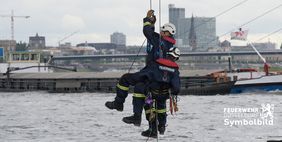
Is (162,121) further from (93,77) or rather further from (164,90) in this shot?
(93,77)

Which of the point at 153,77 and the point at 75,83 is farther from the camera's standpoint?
the point at 75,83

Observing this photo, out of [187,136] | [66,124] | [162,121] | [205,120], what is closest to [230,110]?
[205,120]

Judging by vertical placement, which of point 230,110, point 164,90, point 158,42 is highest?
point 158,42

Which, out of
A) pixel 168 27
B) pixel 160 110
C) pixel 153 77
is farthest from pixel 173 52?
pixel 160 110

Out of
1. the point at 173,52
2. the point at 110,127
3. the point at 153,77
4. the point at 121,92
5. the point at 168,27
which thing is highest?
the point at 168,27

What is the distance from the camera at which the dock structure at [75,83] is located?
7425 cm

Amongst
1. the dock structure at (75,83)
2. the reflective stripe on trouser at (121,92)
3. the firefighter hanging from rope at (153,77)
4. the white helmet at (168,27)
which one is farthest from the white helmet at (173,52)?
the dock structure at (75,83)

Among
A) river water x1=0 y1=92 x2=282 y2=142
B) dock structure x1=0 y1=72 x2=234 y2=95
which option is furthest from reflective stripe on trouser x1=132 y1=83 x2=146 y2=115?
dock structure x1=0 y1=72 x2=234 y2=95

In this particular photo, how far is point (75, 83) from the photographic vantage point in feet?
274

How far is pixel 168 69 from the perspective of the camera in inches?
646

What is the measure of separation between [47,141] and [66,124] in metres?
9.90

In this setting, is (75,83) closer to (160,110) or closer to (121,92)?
(160,110)

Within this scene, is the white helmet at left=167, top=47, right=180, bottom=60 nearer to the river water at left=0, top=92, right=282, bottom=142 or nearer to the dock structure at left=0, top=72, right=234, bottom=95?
the river water at left=0, top=92, right=282, bottom=142

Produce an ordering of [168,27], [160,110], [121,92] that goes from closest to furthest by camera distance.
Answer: [121,92], [168,27], [160,110]
